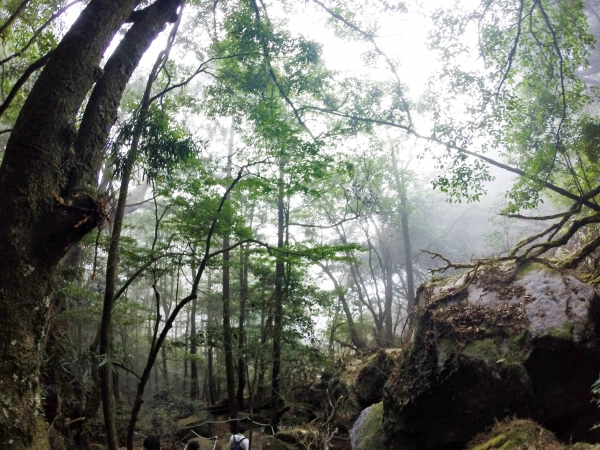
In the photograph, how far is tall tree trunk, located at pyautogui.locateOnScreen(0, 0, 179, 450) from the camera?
7.72 feet

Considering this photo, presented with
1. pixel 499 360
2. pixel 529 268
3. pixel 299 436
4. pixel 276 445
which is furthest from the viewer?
pixel 299 436

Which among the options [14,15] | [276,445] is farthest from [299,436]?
[14,15]

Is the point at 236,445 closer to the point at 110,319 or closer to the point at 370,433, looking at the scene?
the point at 370,433

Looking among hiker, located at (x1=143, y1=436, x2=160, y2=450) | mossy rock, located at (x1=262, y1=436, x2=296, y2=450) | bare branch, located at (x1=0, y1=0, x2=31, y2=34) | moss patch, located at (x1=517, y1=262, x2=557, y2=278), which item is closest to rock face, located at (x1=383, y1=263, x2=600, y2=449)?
moss patch, located at (x1=517, y1=262, x2=557, y2=278)

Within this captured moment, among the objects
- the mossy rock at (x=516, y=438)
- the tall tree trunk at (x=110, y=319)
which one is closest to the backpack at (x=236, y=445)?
the tall tree trunk at (x=110, y=319)

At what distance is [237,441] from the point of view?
6711 mm

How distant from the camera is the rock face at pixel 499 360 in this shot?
399cm

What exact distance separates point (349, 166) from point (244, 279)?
24.4 feet

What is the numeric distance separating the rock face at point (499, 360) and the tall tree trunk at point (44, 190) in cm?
399

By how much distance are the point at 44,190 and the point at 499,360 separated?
454 centimetres

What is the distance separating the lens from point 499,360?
4.36 m

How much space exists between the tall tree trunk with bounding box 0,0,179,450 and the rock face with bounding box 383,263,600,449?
399cm

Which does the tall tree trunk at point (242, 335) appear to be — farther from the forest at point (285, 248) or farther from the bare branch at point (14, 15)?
the bare branch at point (14, 15)

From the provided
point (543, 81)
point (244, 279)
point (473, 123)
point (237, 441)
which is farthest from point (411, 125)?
point (244, 279)
